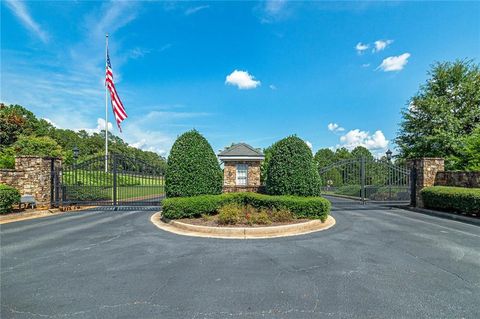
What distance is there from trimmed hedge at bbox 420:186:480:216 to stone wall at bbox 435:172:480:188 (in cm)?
62

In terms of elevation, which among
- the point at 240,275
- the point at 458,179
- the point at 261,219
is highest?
the point at 458,179

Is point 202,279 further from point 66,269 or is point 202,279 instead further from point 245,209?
point 245,209

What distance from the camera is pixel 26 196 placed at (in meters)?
9.44

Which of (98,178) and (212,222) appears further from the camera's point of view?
(98,178)

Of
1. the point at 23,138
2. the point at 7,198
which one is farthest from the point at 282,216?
the point at 23,138

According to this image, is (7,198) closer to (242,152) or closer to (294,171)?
(294,171)

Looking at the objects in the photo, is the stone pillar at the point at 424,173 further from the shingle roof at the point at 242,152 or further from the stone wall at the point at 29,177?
the stone wall at the point at 29,177

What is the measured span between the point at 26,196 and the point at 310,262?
37.1ft

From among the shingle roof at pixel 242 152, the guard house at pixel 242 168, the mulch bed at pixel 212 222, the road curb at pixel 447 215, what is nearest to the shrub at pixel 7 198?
the mulch bed at pixel 212 222

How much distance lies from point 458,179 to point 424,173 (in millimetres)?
1191

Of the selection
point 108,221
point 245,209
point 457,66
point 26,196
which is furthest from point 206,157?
point 457,66

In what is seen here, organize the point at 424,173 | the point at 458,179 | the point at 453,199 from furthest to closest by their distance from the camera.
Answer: the point at 424,173, the point at 458,179, the point at 453,199

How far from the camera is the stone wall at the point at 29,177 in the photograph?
9.75m

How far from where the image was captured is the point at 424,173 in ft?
35.6
